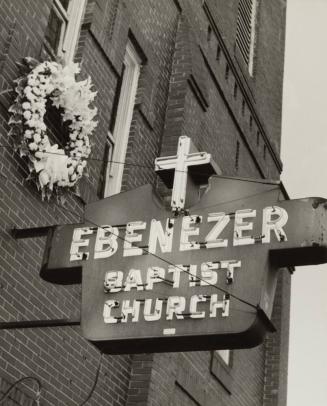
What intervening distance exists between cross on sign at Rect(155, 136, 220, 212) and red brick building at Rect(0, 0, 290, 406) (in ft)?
4.97

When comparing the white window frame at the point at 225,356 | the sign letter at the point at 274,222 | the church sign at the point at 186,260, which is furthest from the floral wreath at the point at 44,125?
the white window frame at the point at 225,356

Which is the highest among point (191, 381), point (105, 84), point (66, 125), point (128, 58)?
Result: point (128, 58)

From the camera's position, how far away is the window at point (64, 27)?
9.22m

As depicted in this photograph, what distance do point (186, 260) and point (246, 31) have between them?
11.2 metres

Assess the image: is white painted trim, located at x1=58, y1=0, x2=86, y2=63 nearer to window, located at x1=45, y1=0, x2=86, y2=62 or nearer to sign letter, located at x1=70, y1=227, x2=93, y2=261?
window, located at x1=45, y1=0, x2=86, y2=62

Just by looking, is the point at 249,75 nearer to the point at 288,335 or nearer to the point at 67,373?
the point at 288,335

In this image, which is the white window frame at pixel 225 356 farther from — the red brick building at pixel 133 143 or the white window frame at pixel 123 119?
the white window frame at pixel 123 119

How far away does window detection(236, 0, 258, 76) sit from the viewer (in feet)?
53.3

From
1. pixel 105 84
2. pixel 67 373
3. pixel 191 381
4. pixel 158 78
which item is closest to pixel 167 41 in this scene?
pixel 158 78

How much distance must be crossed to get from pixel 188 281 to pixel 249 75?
10.4 metres

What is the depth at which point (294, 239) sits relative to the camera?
6004 mm

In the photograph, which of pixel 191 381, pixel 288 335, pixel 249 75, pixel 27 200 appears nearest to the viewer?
pixel 27 200

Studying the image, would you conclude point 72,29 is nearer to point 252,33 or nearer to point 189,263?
point 189,263

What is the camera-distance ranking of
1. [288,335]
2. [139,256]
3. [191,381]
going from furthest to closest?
[288,335] → [191,381] → [139,256]
